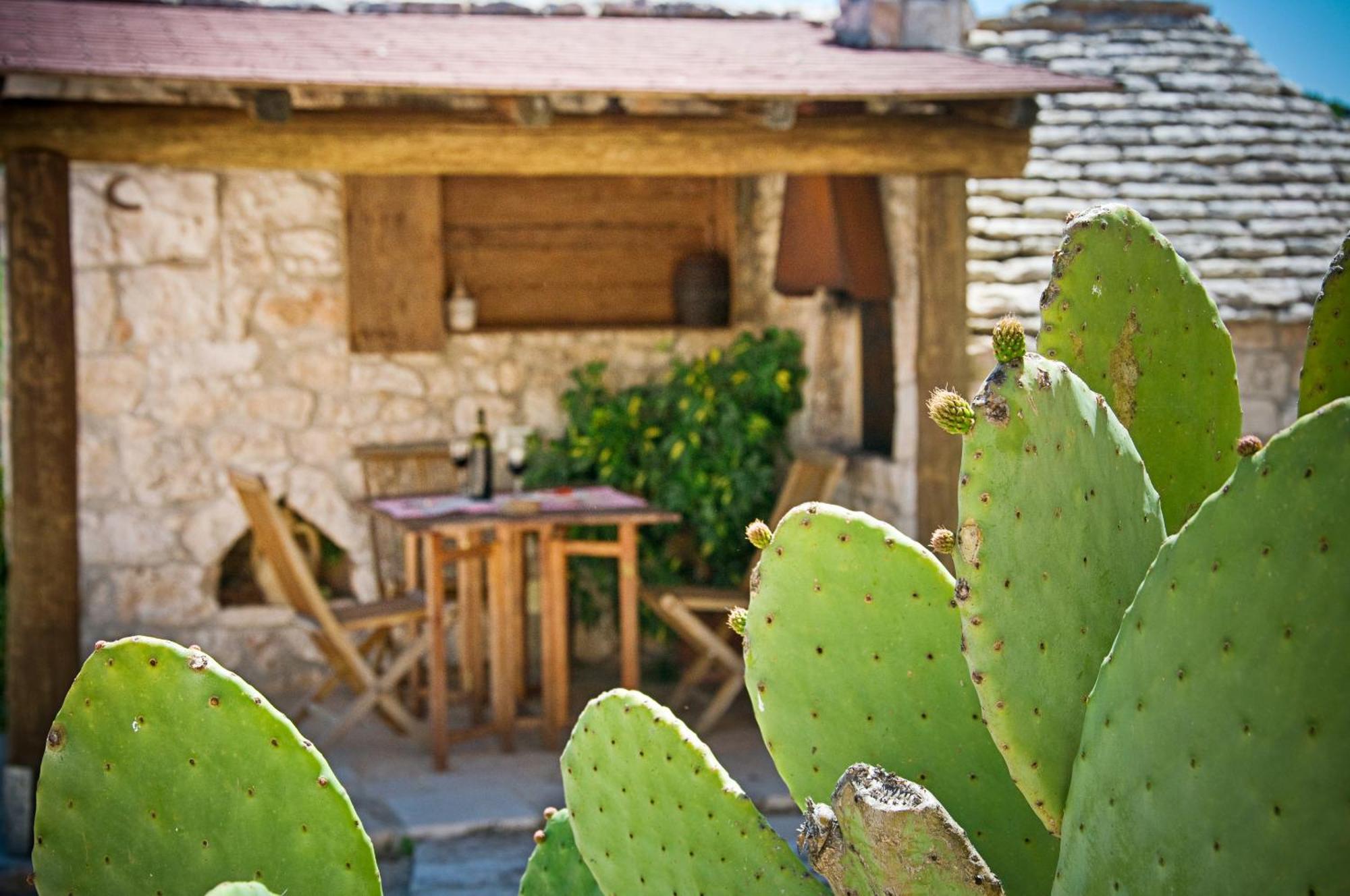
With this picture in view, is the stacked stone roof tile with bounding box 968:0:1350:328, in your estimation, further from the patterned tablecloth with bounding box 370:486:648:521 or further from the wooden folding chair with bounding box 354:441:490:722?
the wooden folding chair with bounding box 354:441:490:722

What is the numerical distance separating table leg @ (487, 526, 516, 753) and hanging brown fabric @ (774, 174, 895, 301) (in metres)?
1.67

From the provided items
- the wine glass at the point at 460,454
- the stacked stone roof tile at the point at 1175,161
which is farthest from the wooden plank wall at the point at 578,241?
the stacked stone roof tile at the point at 1175,161

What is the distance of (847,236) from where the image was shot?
224 inches

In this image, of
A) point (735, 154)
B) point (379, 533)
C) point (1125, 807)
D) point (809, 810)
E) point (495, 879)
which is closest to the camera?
point (1125, 807)

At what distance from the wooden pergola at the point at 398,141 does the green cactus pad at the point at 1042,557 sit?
335 cm

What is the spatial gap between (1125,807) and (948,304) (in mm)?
4031

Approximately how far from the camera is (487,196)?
674 cm

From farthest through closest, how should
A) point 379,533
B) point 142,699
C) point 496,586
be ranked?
1. point 379,533
2. point 496,586
3. point 142,699

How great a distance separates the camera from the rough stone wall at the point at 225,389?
20.0 feet

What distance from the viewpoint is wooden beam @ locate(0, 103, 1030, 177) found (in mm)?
4488

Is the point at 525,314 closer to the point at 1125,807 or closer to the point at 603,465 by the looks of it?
the point at 603,465

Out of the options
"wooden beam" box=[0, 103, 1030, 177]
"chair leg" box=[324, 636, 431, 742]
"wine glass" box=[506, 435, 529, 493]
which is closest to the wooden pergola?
"wooden beam" box=[0, 103, 1030, 177]

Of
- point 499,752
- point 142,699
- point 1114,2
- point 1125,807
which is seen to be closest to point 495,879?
point 499,752

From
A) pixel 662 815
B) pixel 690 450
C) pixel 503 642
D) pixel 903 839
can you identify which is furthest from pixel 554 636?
pixel 903 839
